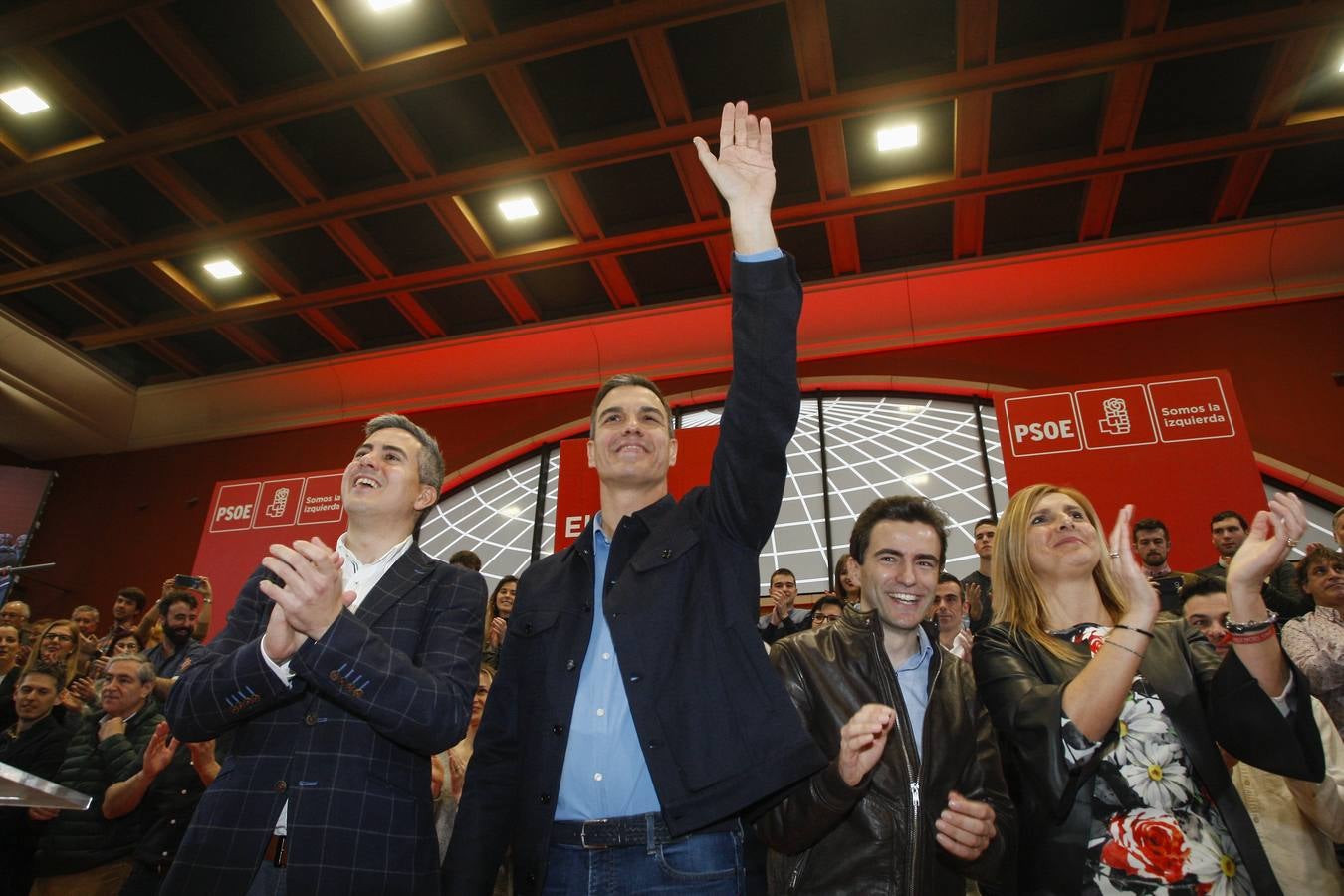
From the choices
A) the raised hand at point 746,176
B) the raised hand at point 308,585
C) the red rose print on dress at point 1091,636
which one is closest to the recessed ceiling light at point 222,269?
the raised hand at point 746,176

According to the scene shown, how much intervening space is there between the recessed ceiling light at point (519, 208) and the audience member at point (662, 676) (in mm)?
5618

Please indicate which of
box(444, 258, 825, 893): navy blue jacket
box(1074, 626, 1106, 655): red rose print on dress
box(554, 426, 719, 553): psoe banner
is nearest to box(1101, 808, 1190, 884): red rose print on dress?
box(1074, 626, 1106, 655): red rose print on dress

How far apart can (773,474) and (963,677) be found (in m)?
0.88

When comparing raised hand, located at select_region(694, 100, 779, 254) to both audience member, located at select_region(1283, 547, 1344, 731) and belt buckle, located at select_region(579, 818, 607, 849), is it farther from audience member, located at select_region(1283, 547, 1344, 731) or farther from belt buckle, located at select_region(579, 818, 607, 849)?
audience member, located at select_region(1283, 547, 1344, 731)

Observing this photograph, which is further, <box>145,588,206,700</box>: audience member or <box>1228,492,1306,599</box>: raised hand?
<box>145,588,206,700</box>: audience member

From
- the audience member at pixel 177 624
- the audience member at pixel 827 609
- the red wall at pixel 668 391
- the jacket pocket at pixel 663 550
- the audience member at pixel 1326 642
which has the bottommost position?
the jacket pocket at pixel 663 550

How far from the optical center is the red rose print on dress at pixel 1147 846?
59.7 inches

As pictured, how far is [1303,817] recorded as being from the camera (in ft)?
6.31

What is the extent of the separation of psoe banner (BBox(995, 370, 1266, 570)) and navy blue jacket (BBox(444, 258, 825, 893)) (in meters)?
4.22

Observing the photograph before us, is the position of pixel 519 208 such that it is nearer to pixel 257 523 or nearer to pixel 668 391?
pixel 668 391

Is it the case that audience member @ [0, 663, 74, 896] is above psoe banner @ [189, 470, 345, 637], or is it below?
below

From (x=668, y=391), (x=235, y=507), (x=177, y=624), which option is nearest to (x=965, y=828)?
(x=177, y=624)

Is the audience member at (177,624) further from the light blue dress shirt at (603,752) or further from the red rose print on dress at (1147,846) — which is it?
the red rose print on dress at (1147,846)

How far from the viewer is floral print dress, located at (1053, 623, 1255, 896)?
151cm
